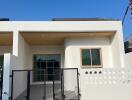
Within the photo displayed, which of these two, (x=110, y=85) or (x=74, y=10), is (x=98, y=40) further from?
(x=74, y=10)

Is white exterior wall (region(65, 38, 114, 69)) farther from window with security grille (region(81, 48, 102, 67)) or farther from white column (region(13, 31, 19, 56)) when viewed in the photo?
white column (region(13, 31, 19, 56))

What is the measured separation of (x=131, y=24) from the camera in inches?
545

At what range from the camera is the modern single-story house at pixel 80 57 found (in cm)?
787

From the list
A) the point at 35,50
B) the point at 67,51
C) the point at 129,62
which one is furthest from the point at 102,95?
the point at 35,50

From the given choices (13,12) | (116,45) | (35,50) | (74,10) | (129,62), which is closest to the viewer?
(129,62)

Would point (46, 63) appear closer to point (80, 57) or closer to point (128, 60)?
point (80, 57)

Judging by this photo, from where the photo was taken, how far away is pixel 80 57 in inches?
435

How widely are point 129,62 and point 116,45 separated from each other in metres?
1.49

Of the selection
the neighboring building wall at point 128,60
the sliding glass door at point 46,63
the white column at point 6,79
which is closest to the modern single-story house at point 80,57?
the white column at point 6,79

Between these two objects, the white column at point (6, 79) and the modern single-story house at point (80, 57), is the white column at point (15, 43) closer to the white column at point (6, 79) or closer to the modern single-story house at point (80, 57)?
the modern single-story house at point (80, 57)

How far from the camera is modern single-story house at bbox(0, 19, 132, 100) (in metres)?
7.87

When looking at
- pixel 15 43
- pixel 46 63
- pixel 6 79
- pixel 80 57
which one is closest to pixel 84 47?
pixel 80 57

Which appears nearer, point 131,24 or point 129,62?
point 129,62

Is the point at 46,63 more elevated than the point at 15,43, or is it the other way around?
the point at 15,43
